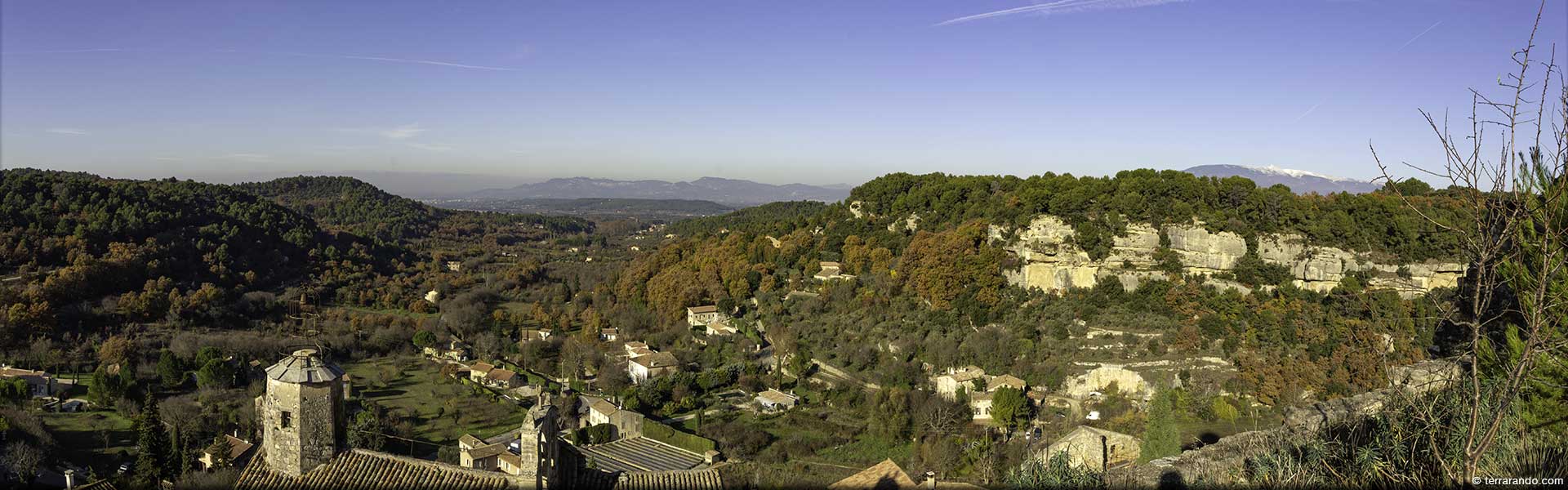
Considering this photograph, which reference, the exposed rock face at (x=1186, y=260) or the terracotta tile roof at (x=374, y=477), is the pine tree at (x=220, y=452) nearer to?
the terracotta tile roof at (x=374, y=477)

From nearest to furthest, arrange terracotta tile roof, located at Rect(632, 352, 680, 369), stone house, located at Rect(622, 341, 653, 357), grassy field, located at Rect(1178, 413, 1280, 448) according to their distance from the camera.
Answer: grassy field, located at Rect(1178, 413, 1280, 448)
terracotta tile roof, located at Rect(632, 352, 680, 369)
stone house, located at Rect(622, 341, 653, 357)

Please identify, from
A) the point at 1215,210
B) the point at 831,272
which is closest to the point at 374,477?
the point at 1215,210

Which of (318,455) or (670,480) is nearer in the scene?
(318,455)

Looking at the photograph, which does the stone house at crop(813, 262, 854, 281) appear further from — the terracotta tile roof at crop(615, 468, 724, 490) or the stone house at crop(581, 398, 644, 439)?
the terracotta tile roof at crop(615, 468, 724, 490)

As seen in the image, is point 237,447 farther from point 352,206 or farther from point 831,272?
point 352,206

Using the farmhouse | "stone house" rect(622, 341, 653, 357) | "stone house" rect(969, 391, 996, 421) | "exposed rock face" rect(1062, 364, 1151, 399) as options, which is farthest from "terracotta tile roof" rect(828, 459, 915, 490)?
"stone house" rect(622, 341, 653, 357)

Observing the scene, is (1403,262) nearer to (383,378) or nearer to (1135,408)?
(1135,408)
